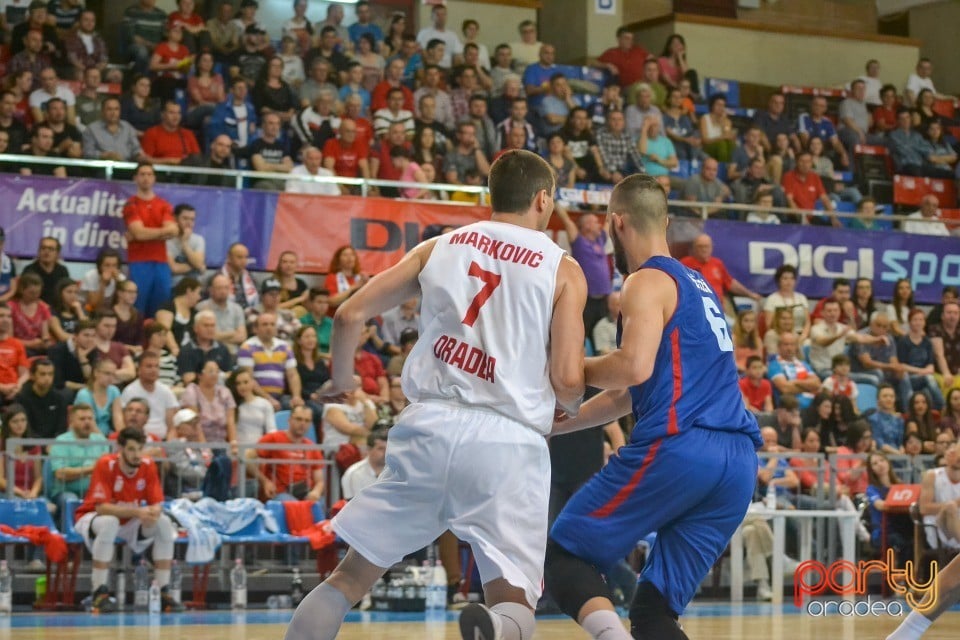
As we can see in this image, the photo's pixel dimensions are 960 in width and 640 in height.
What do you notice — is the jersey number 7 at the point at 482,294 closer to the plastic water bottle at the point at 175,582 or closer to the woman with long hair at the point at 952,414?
the plastic water bottle at the point at 175,582

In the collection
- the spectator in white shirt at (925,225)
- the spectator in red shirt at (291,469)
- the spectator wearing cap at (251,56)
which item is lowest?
the spectator in red shirt at (291,469)

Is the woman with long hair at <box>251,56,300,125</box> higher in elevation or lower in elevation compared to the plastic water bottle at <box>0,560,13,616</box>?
higher

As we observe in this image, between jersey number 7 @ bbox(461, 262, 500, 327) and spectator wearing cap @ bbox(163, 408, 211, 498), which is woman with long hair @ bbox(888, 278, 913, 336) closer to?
spectator wearing cap @ bbox(163, 408, 211, 498)

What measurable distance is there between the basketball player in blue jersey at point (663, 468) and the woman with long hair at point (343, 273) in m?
10.5

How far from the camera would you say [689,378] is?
5.07m

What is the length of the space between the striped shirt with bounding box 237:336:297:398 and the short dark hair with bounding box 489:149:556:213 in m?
9.17

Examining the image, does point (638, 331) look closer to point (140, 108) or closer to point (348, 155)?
point (348, 155)

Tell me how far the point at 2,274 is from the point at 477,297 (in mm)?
10467

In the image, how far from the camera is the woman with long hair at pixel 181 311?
14125 mm

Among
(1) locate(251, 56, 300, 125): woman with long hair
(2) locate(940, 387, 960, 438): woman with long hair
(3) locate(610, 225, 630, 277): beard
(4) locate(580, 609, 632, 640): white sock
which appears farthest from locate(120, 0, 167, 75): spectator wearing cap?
(4) locate(580, 609, 632, 640): white sock

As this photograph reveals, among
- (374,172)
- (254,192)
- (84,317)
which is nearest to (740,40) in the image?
(374,172)

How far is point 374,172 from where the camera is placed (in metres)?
17.1

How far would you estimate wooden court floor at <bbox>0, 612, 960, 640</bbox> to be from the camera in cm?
884

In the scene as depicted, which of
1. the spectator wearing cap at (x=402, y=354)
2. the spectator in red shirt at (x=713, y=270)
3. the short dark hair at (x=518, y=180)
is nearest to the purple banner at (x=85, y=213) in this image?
the spectator wearing cap at (x=402, y=354)
